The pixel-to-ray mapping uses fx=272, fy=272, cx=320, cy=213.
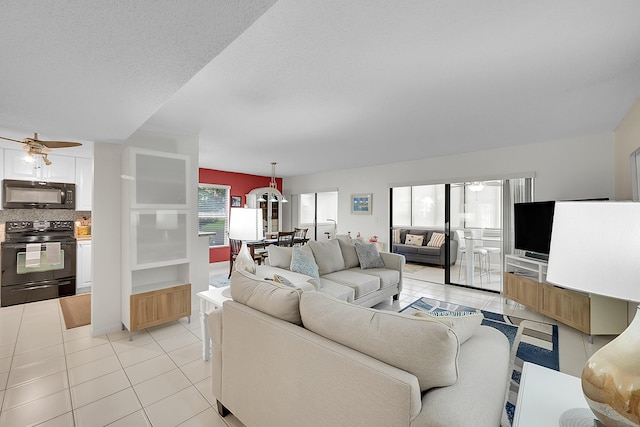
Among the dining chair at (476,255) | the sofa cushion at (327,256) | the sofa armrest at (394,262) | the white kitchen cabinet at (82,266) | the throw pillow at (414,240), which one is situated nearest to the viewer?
the sofa cushion at (327,256)

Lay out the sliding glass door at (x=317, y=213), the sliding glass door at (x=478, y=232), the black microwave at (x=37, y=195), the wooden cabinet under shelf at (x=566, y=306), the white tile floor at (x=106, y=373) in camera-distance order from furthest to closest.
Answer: the sliding glass door at (x=317, y=213) → the sliding glass door at (x=478, y=232) → the black microwave at (x=37, y=195) → the wooden cabinet under shelf at (x=566, y=306) → the white tile floor at (x=106, y=373)

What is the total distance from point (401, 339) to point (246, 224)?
1993mm

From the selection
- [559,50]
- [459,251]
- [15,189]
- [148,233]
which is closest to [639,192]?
[559,50]

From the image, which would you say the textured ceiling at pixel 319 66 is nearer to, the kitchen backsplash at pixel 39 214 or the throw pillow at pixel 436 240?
the kitchen backsplash at pixel 39 214

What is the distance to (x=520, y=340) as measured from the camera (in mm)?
2982

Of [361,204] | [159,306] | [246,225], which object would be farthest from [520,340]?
[159,306]

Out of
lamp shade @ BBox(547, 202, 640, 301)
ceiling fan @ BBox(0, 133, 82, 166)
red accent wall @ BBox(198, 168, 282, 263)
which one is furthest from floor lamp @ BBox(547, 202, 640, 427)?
red accent wall @ BBox(198, 168, 282, 263)

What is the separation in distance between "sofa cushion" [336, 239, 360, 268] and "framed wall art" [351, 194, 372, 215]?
202cm

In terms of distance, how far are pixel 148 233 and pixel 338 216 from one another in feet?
14.8

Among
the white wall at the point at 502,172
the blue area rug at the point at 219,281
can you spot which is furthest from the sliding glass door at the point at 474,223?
the blue area rug at the point at 219,281

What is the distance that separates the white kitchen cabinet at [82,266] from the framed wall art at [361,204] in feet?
16.8

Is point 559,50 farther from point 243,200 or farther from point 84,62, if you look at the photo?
point 243,200

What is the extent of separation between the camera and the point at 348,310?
1.30 m

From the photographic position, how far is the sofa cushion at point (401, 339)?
1012mm
